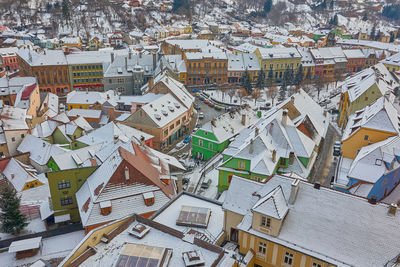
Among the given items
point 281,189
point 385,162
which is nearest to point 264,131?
point 385,162

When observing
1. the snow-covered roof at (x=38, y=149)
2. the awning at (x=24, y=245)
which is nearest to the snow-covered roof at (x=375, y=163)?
the awning at (x=24, y=245)

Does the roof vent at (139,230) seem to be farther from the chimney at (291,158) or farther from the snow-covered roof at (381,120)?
the snow-covered roof at (381,120)

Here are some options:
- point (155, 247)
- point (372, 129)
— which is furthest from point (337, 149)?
point (155, 247)

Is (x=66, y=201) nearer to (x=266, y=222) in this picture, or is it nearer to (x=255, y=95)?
(x=266, y=222)

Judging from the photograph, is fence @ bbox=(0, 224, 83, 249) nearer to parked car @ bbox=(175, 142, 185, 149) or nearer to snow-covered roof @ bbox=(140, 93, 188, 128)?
snow-covered roof @ bbox=(140, 93, 188, 128)

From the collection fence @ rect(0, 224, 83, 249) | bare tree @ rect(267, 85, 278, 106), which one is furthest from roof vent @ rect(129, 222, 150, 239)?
bare tree @ rect(267, 85, 278, 106)

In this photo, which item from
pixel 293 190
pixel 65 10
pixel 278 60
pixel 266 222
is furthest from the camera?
pixel 65 10

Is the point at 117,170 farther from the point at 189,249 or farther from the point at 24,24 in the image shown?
the point at 24,24
